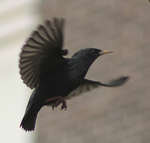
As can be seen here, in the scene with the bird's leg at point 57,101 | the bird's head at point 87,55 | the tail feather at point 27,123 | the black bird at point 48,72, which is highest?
the bird's head at point 87,55

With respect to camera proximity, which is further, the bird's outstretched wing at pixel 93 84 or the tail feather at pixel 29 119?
the bird's outstretched wing at pixel 93 84

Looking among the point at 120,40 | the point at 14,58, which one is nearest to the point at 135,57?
the point at 120,40

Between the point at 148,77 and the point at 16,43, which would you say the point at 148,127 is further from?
the point at 16,43

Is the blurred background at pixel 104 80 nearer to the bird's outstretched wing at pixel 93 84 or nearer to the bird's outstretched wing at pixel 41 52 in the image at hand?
the bird's outstretched wing at pixel 93 84

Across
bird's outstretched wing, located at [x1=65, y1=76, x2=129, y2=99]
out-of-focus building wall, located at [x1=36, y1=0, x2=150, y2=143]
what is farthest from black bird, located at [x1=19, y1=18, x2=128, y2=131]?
out-of-focus building wall, located at [x1=36, y1=0, x2=150, y2=143]

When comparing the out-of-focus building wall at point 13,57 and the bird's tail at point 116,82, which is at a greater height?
the out-of-focus building wall at point 13,57

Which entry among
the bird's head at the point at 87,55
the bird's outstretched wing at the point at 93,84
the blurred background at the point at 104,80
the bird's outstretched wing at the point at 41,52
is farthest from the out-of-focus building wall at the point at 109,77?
the bird's outstretched wing at the point at 41,52

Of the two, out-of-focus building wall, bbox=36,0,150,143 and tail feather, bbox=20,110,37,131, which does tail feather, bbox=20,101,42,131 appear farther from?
out-of-focus building wall, bbox=36,0,150,143
